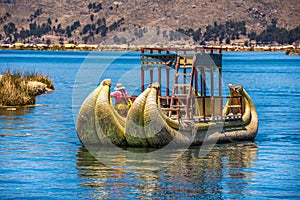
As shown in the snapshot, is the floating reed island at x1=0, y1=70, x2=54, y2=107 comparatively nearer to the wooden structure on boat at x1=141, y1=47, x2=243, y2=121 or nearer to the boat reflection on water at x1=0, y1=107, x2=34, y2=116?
the boat reflection on water at x1=0, y1=107, x2=34, y2=116

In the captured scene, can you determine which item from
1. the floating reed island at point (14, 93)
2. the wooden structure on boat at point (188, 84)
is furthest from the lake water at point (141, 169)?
the floating reed island at point (14, 93)

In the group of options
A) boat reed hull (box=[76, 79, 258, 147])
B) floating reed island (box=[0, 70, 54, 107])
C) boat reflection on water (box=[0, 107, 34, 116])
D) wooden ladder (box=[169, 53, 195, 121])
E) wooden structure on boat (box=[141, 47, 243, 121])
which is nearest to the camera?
boat reed hull (box=[76, 79, 258, 147])

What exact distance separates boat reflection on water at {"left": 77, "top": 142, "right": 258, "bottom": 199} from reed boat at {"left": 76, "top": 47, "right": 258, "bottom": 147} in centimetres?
53

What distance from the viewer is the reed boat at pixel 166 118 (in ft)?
81.0

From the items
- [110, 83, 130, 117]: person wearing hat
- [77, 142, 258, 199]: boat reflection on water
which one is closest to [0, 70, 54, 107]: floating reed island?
[110, 83, 130, 117]: person wearing hat

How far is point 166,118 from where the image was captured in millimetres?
25047

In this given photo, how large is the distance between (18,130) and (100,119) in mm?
7148

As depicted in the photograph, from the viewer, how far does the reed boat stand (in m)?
24.7

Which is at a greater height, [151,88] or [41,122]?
[151,88]

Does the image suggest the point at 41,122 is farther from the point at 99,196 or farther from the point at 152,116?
the point at 99,196

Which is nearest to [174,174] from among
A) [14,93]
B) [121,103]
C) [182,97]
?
[182,97]

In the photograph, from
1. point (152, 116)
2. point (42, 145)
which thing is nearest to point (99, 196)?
point (152, 116)

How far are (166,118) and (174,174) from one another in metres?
3.37

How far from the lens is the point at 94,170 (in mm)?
22609
